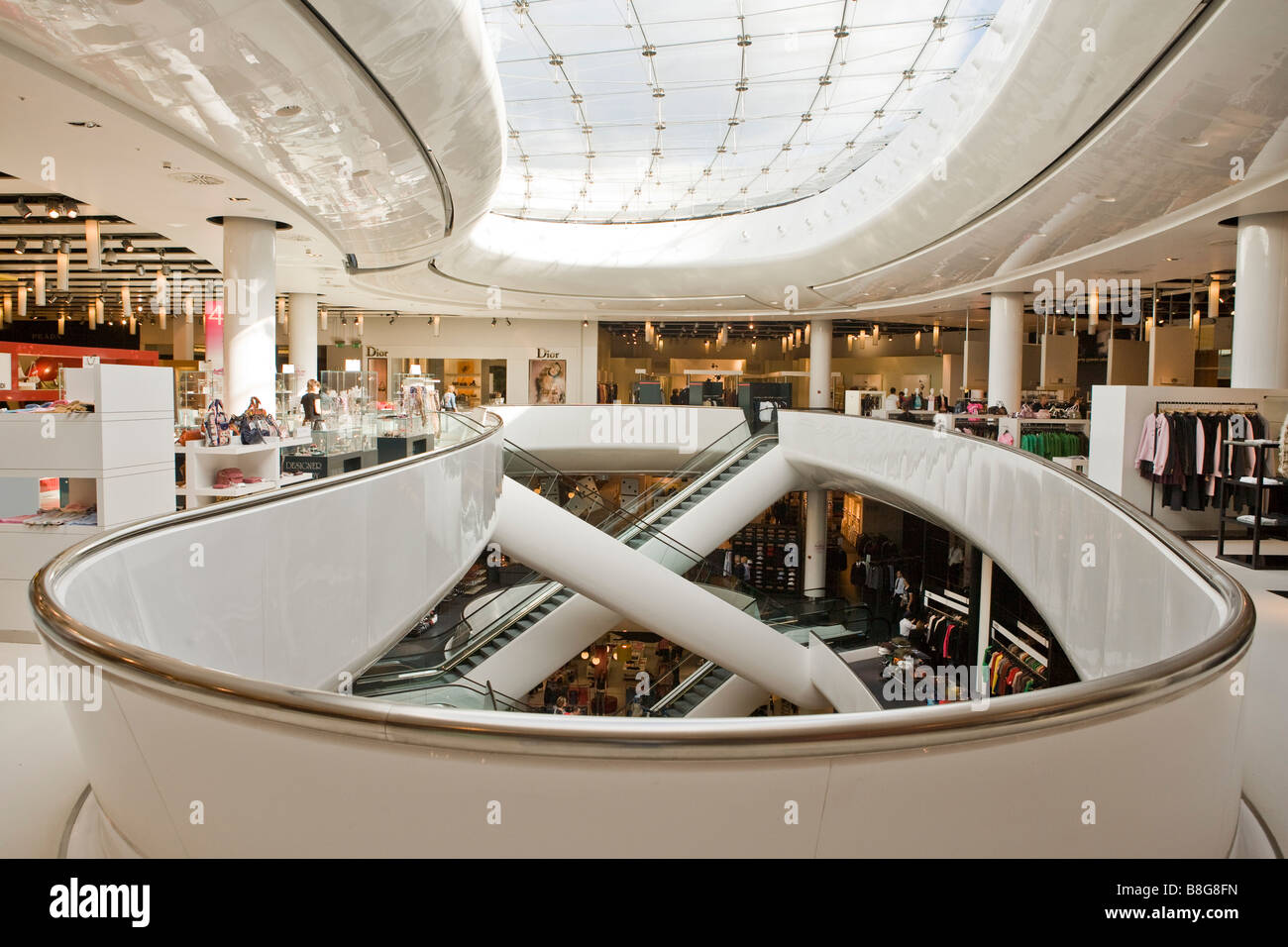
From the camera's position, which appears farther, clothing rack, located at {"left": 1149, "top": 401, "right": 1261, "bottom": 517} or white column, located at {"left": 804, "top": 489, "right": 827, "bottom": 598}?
white column, located at {"left": 804, "top": 489, "right": 827, "bottom": 598}

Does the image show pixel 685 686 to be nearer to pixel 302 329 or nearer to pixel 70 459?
pixel 70 459

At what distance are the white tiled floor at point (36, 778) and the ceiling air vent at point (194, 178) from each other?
7.44 m

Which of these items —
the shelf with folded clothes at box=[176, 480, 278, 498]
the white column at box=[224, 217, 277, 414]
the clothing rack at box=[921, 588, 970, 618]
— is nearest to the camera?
the shelf with folded clothes at box=[176, 480, 278, 498]

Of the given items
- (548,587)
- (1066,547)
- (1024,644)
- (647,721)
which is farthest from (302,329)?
(647,721)

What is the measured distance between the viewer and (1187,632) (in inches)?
183

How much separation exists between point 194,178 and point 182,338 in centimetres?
2959

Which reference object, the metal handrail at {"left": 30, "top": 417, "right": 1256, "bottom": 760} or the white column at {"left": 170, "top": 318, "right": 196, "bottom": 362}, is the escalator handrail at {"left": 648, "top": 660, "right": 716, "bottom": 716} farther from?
the white column at {"left": 170, "top": 318, "right": 196, "bottom": 362}

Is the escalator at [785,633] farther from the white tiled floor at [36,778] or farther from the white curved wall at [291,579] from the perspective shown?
the white tiled floor at [36,778]

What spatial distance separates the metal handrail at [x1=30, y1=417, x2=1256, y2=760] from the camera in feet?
8.08

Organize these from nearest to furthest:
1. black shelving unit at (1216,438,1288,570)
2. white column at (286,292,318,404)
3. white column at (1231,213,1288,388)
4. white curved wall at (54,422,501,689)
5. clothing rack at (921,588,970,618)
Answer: white curved wall at (54,422,501,689) < black shelving unit at (1216,438,1288,570) < white column at (1231,213,1288,388) < clothing rack at (921,588,970,618) < white column at (286,292,318,404)

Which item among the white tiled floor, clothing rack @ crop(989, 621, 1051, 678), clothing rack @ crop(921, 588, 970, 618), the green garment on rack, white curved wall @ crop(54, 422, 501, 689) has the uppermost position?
the green garment on rack

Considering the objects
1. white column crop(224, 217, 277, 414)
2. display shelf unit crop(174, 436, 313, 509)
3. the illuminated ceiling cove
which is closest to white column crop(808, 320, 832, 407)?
the illuminated ceiling cove

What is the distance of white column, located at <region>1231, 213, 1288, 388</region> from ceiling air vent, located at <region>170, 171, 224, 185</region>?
13.6m

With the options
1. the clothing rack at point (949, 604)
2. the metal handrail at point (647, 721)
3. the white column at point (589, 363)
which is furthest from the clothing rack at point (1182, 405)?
the white column at point (589, 363)
